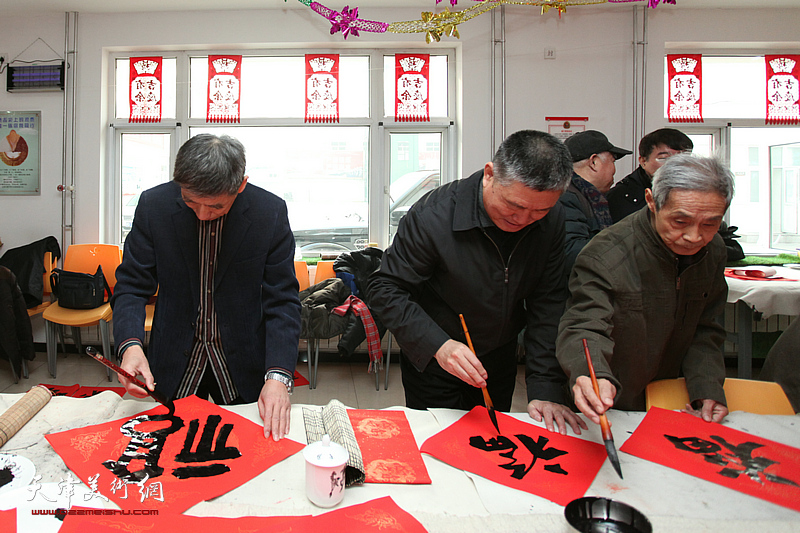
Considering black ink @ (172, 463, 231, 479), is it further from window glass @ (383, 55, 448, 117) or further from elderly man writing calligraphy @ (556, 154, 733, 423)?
window glass @ (383, 55, 448, 117)

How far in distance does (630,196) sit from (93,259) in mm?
4082

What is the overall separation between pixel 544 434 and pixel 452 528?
0.45 m

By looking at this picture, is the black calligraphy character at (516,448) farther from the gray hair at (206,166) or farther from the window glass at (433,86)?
the window glass at (433,86)

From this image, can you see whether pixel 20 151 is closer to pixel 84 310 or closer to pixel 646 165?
pixel 84 310

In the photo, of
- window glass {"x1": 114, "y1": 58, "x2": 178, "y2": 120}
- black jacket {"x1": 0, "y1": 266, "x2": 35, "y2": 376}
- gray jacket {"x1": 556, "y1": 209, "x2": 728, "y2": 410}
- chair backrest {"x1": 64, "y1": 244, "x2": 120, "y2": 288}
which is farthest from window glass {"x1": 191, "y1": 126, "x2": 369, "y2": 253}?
gray jacket {"x1": 556, "y1": 209, "x2": 728, "y2": 410}

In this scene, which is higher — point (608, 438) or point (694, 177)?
point (694, 177)

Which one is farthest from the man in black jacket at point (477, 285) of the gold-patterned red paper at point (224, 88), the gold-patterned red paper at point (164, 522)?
the gold-patterned red paper at point (224, 88)

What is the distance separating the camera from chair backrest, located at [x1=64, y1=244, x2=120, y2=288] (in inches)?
163

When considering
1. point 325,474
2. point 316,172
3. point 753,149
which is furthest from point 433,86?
point 325,474

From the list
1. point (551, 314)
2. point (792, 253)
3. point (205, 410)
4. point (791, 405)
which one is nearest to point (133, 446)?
point (205, 410)

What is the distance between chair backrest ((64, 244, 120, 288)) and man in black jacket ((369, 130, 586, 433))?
140 inches

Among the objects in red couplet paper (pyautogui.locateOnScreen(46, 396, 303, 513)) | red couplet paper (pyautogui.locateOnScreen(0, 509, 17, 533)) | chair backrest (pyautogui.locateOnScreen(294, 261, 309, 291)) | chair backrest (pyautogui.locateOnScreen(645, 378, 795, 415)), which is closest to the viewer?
red couplet paper (pyautogui.locateOnScreen(0, 509, 17, 533))

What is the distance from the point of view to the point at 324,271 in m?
4.21

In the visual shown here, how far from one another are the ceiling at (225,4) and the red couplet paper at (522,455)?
3.89 metres
